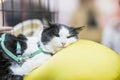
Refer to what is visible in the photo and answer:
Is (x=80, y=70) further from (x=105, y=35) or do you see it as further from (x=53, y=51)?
(x=105, y=35)

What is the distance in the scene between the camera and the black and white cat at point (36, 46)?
1.25 m

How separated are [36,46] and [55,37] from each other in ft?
0.34

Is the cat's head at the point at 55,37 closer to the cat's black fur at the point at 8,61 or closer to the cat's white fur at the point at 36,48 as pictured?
the cat's white fur at the point at 36,48

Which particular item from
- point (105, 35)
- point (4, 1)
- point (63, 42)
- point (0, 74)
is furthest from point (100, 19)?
point (0, 74)

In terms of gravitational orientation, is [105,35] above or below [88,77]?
above

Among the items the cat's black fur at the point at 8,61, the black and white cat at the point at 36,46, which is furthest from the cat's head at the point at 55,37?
the cat's black fur at the point at 8,61

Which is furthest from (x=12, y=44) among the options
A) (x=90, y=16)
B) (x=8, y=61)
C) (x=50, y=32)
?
(x=90, y=16)

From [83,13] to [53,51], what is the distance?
522 mm

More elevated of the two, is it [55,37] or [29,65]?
[55,37]

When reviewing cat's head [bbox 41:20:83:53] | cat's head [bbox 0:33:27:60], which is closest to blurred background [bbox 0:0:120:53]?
cat's head [bbox 41:20:83:53]

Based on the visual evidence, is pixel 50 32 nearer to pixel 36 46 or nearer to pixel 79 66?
pixel 36 46

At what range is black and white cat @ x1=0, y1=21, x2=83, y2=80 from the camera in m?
1.25

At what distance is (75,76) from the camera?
1.14 metres

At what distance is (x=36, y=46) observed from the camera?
1311 millimetres
